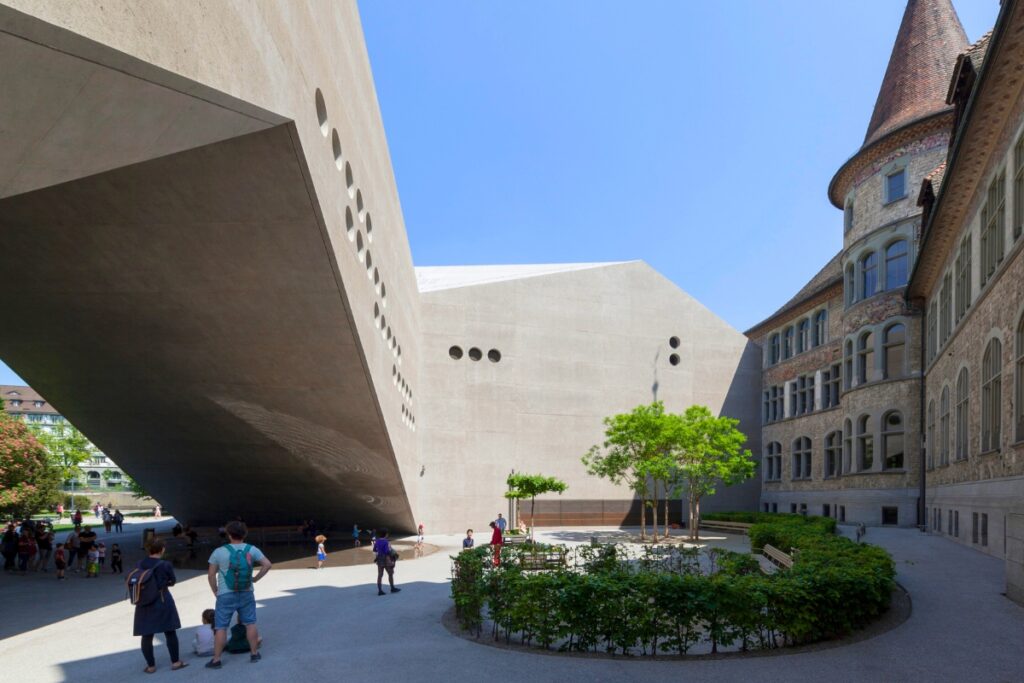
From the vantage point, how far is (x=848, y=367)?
3275 centimetres

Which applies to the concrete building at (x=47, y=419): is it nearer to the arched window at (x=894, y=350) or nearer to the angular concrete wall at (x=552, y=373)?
the angular concrete wall at (x=552, y=373)

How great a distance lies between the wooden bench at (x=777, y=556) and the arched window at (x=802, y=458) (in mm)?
18676

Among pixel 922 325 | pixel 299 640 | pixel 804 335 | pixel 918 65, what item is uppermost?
pixel 918 65

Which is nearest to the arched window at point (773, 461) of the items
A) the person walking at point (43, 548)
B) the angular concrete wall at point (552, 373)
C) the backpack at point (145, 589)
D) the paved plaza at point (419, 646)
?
the angular concrete wall at point (552, 373)

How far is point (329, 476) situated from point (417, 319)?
27.9 feet

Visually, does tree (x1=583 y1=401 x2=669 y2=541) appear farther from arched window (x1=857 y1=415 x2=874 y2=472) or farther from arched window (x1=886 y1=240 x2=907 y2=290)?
arched window (x1=886 y1=240 x2=907 y2=290)

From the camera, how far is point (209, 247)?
43.1ft

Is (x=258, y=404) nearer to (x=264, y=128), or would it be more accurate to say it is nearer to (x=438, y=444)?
(x=264, y=128)

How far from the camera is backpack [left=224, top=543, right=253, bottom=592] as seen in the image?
8398 millimetres

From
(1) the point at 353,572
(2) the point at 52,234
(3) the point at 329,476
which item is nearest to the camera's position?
(2) the point at 52,234

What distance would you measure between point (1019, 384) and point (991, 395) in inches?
126

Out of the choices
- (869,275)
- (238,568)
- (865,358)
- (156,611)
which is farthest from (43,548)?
(869,275)

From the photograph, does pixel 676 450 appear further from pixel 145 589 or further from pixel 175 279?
pixel 145 589

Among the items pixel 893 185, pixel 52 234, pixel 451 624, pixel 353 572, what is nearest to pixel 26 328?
pixel 52 234
